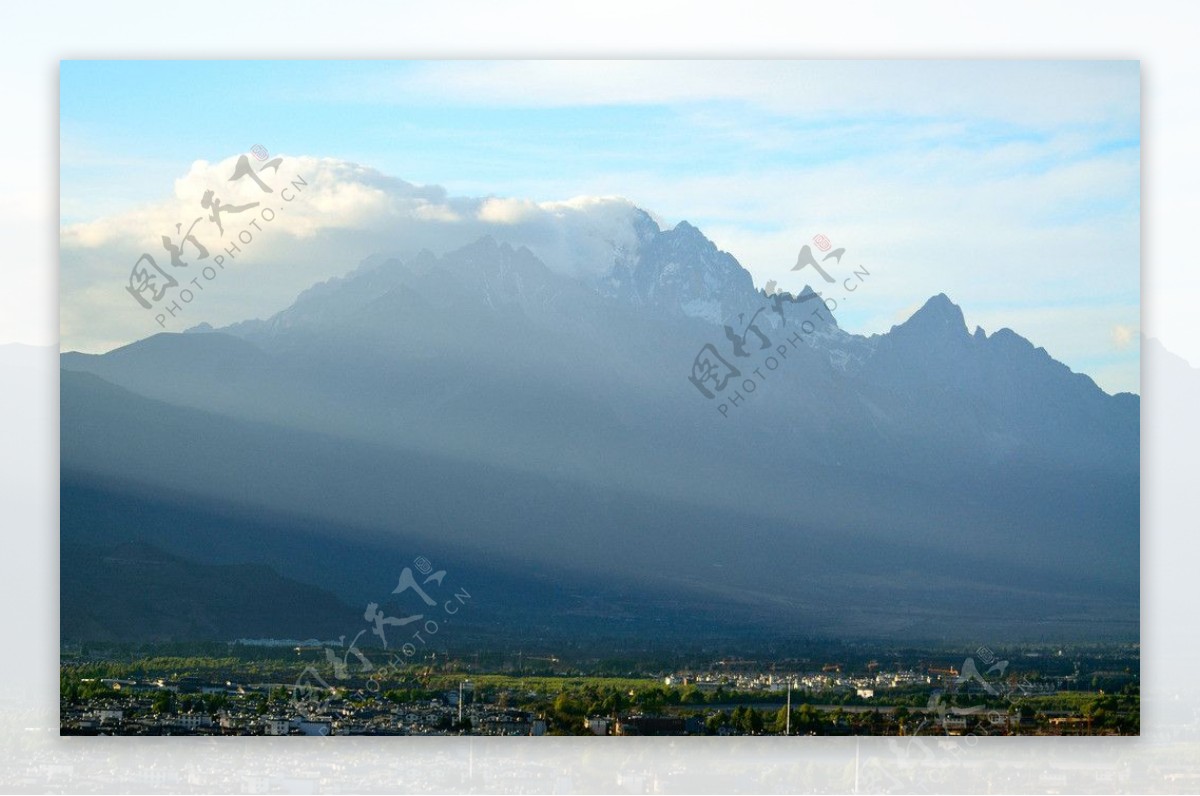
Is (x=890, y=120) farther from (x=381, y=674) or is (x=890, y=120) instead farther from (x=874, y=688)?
(x=381, y=674)

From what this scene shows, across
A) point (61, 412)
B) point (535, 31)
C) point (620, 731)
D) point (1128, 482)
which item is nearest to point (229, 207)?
point (61, 412)

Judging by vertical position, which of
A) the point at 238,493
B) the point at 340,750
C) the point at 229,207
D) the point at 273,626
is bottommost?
the point at 340,750

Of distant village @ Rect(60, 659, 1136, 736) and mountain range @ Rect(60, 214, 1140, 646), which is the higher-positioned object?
mountain range @ Rect(60, 214, 1140, 646)

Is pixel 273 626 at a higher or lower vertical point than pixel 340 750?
higher

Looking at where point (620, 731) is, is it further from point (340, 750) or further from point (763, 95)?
point (763, 95)

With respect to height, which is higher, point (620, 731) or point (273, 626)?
point (273, 626)

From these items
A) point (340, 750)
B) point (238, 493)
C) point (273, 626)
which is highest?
point (238, 493)

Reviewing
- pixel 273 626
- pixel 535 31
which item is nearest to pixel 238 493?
pixel 273 626

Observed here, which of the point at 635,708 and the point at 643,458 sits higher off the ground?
the point at 643,458

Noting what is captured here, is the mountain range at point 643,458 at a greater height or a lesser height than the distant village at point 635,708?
greater
